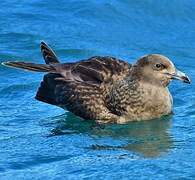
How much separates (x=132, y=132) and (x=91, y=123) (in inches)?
25.0

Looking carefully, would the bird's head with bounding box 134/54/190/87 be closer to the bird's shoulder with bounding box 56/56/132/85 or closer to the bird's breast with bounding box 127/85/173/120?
the bird's breast with bounding box 127/85/173/120

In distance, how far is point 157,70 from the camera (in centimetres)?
1011

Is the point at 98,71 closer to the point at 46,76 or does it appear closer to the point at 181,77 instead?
the point at 46,76

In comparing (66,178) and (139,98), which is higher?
(139,98)

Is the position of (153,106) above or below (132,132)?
above

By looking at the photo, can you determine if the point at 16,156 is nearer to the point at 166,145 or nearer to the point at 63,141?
the point at 63,141

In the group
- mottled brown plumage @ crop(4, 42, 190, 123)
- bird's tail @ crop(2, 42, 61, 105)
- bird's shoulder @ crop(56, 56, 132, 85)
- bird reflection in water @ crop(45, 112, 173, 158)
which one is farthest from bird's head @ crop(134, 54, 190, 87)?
bird's tail @ crop(2, 42, 61, 105)

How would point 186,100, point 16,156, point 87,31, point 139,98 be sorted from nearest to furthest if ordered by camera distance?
point 16,156, point 139,98, point 186,100, point 87,31

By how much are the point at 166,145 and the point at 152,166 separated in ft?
2.74

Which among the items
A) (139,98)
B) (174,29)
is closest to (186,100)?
(139,98)

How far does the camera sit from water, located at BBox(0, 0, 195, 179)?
8602 millimetres

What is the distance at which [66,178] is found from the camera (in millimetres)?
8281

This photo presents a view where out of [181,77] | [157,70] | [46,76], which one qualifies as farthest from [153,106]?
[46,76]

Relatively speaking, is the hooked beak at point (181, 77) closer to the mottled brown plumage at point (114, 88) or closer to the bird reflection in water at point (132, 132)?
the mottled brown plumage at point (114, 88)
